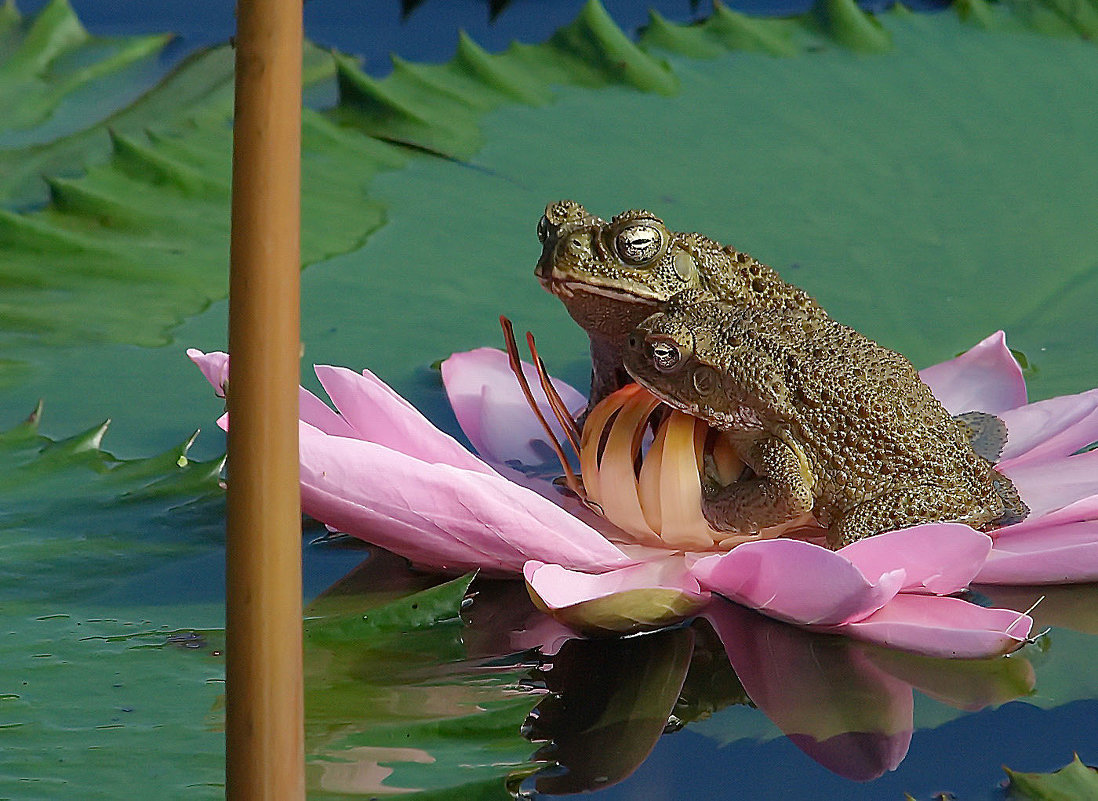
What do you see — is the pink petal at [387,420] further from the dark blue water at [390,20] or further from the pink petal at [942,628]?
the dark blue water at [390,20]

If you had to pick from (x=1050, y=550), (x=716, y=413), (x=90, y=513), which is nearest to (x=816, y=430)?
(x=716, y=413)

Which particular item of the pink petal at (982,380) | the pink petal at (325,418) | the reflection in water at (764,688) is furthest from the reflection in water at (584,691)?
the pink petal at (982,380)

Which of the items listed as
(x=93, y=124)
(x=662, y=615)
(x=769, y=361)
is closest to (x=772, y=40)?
(x=93, y=124)

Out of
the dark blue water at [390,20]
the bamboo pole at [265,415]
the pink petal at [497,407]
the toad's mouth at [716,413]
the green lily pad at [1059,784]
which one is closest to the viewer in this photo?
the bamboo pole at [265,415]

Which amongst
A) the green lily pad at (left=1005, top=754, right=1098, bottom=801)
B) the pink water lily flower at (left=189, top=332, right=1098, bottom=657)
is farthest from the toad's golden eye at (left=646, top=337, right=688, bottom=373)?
the green lily pad at (left=1005, top=754, right=1098, bottom=801)

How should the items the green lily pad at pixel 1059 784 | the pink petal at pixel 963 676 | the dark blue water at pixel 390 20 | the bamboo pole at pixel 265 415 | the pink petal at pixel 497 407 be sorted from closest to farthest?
1. the bamboo pole at pixel 265 415
2. the green lily pad at pixel 1059 784
3. the pink petal at pixel 963 676
4. the pink petal at pixel 497 407
5. the dark blue water at pixel 390 20
